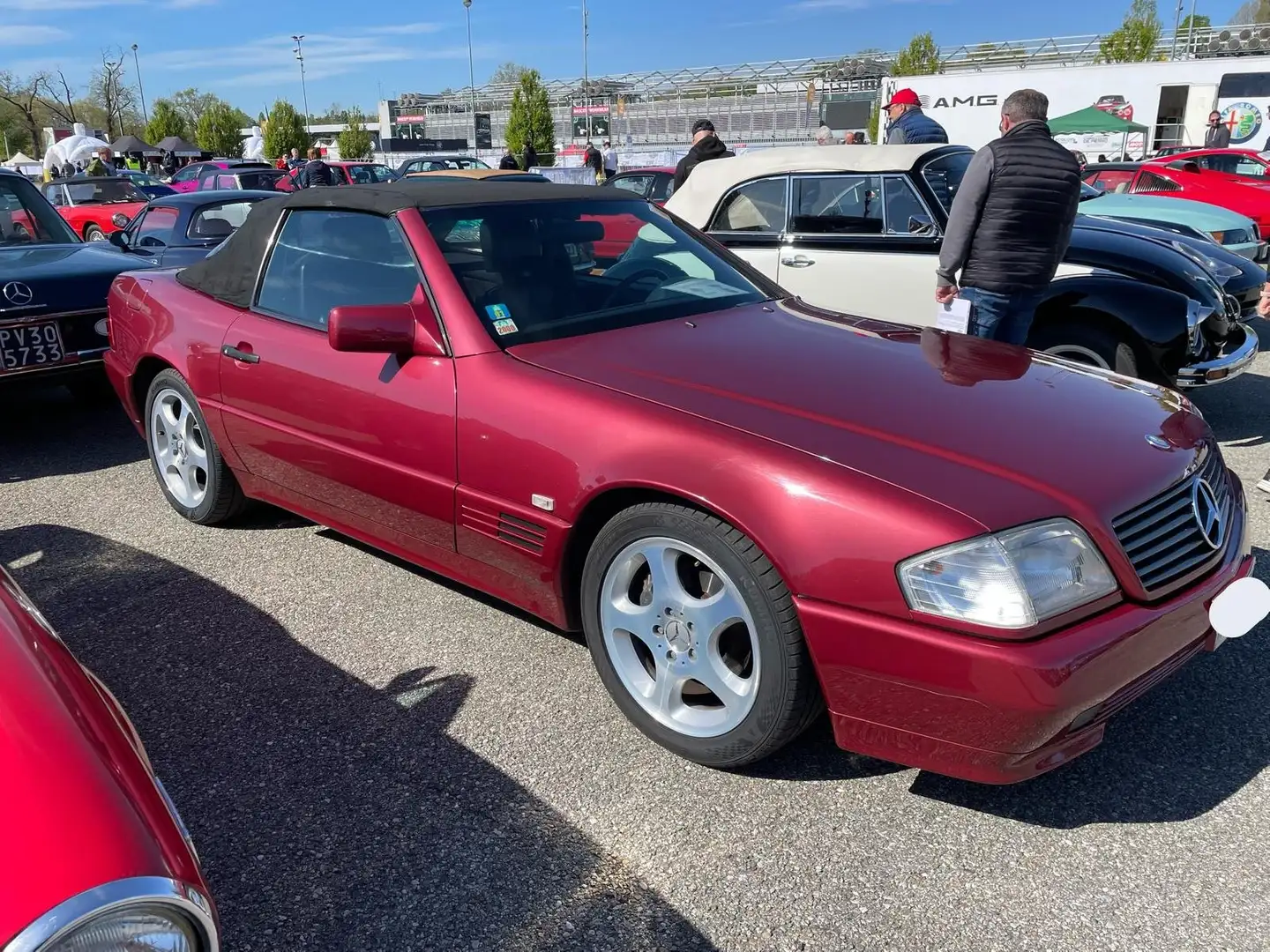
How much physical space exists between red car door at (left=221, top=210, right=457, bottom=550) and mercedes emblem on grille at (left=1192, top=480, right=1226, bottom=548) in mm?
2013

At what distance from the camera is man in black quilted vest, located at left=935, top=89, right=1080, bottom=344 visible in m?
4.39

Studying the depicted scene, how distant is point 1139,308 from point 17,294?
19.1 feet

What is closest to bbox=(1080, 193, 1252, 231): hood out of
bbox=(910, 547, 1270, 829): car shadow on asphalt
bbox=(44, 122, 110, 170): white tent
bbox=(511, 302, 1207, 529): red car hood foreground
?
bbox=(511, 302, 1207, 529): red car hood foreground

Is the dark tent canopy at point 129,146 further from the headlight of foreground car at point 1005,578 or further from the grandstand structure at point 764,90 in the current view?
the headlight of foreground car at point 1005,578

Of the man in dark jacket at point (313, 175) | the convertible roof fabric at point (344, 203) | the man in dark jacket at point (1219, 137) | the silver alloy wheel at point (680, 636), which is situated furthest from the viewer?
the man in dark jacket at point (1219, 137)

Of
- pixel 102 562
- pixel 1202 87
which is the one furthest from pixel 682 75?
pixel 102 562

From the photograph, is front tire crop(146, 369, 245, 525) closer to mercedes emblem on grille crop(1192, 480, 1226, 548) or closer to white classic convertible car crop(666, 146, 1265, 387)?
white classic convertible car crop(666, 146, 1265, 387)

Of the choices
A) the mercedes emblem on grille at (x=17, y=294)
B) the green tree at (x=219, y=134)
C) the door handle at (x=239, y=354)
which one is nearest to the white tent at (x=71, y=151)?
the mercedes emblem on grille at (x=17, y=294)

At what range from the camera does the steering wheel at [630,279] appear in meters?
3.28

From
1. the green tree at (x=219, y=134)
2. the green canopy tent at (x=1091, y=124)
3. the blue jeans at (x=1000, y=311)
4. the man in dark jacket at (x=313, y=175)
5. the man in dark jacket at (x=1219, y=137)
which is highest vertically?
the green tree at (x=219, y=134)

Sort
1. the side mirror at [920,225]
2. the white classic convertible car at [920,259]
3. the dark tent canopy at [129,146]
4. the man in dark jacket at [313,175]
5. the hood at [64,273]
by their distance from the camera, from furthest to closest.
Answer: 1. the dark tent canopy at [129,146]
2. the man in dark jacket at [313,175]
3. the side mirror at [920,225]
4. the white classic convertible car at [920,259]
5. the hood at [64,273]

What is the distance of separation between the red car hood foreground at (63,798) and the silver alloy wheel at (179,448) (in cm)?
267

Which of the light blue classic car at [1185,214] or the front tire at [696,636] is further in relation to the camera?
the light blue classic car at [1185,214]

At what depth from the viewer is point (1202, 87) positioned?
1109 inches
